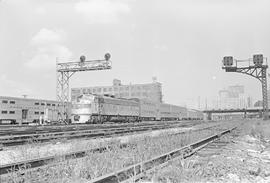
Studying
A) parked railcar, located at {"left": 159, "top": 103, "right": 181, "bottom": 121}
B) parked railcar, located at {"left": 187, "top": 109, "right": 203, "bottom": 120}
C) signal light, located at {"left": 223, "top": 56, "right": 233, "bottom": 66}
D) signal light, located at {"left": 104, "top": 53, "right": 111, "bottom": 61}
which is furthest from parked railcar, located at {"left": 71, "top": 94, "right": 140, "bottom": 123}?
parked railcar, located at {"left": 187, "top": 109, "right": 203, "bottom": 120}

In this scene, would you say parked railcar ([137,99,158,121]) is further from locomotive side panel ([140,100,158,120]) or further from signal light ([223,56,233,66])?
signal light ([223,56,233,66])

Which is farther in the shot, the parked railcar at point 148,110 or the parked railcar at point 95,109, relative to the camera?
the parked railcar at point 148,110

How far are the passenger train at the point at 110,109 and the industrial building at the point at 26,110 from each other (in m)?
7.48

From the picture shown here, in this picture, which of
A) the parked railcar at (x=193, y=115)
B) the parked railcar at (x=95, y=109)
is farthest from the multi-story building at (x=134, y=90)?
the parked railcar at (x=95, y=109)

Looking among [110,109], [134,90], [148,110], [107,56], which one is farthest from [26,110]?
[134,90]

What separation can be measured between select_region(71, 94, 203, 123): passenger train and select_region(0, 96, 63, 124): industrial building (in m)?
7.48

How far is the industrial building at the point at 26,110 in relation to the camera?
1323 inches

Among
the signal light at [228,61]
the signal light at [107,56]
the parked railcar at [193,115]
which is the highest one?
the signal light at [107,56]

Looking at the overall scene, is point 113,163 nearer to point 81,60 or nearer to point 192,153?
point 192,153

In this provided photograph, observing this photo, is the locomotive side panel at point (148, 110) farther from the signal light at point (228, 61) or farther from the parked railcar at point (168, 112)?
the signal light at point (228, 61)

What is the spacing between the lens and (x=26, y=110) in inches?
1443

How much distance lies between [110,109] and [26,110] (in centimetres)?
1088

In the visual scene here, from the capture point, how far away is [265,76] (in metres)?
40.3

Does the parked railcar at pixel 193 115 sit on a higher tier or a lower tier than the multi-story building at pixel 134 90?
lower
